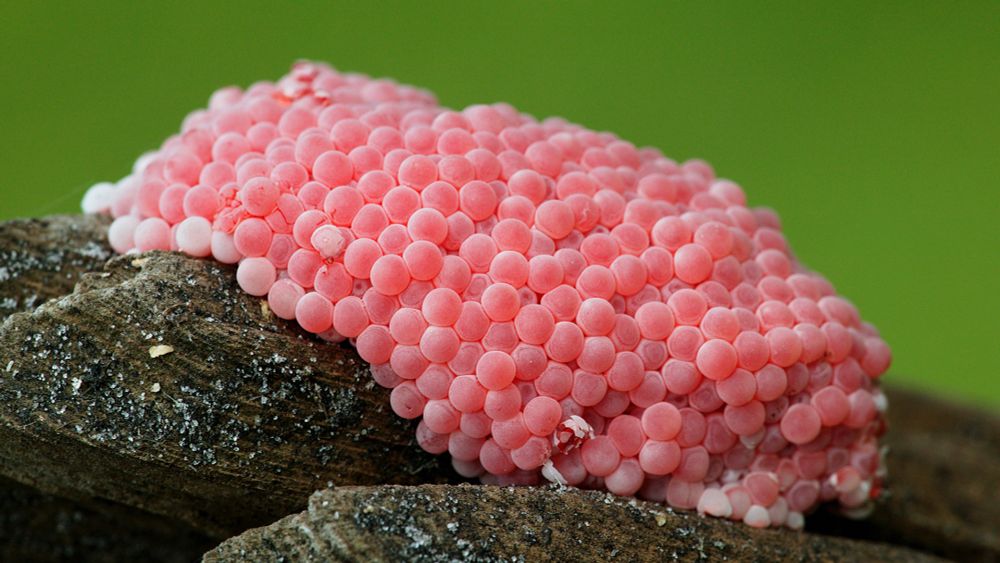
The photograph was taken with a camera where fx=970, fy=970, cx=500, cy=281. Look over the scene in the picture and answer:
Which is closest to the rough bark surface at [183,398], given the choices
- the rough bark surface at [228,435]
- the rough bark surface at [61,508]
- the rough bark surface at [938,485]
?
the rough bark surface at [228,435]

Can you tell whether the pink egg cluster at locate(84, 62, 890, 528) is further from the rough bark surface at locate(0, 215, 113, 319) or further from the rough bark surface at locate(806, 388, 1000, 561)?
the rough bark surface at locate(806, 388, 1000, 561)

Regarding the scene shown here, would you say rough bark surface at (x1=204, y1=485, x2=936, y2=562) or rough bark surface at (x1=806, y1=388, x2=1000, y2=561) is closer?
rough bark surface at (x1=204, y1=485, x2=936, y2=562)

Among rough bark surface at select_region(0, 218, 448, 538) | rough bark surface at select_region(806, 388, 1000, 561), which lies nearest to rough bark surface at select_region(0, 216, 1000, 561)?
rough bark surface at select_region(0, 218, 448, 538)

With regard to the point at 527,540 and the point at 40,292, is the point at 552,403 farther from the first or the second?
the point at 40,292

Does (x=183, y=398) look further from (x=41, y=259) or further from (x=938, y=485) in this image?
(x=938, y=485)

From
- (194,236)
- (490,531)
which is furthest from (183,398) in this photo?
(490,531)

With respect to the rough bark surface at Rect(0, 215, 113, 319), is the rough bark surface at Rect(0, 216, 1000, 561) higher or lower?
lower
